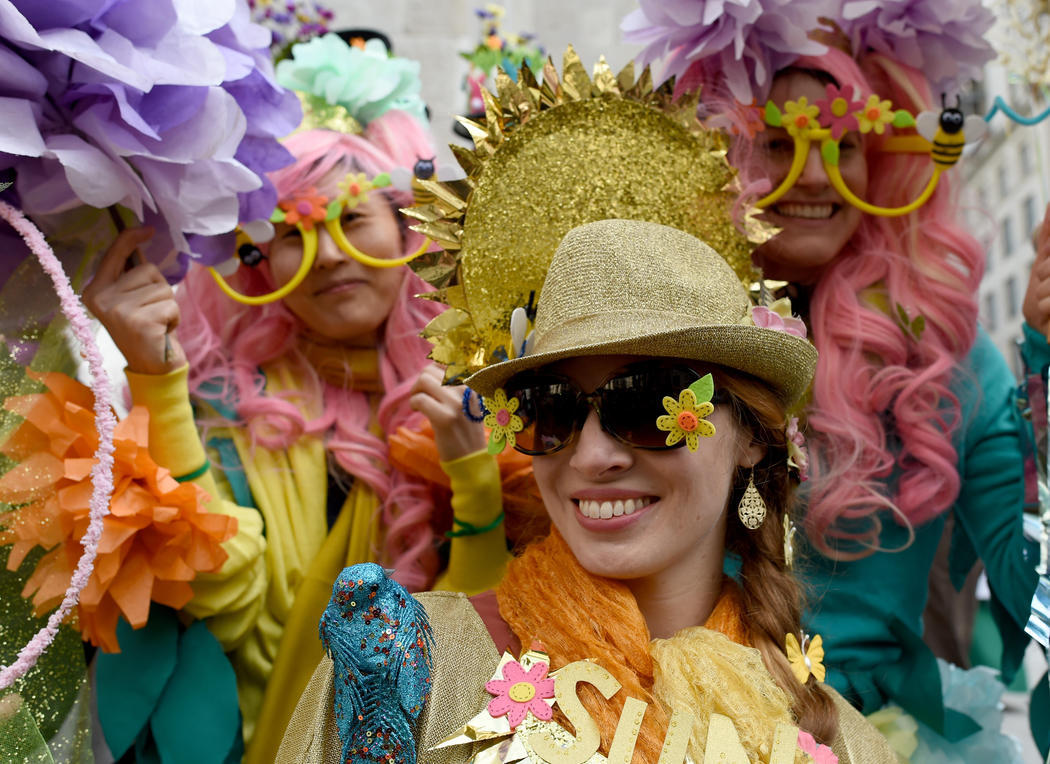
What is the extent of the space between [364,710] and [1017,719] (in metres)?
3.04

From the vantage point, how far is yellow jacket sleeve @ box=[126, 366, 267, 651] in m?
2.19

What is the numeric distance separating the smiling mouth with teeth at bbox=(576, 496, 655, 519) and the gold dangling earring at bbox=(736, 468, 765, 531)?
0.59ft

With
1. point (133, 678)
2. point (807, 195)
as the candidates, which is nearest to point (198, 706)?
point (133, 678)

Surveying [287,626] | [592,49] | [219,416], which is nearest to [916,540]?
[287,626]

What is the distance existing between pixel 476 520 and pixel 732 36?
1.21 m

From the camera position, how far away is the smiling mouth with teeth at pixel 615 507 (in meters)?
1.73

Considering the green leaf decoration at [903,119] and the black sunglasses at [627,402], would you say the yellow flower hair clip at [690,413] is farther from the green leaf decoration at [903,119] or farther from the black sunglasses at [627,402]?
the green leaf decoration at [903,119]

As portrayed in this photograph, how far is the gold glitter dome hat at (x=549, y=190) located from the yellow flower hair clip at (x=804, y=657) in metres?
0.69

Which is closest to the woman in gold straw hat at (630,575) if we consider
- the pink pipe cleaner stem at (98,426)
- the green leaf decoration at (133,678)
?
the pink pipe cleaner stem at (98,426)

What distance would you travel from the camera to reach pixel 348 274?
8.57ft

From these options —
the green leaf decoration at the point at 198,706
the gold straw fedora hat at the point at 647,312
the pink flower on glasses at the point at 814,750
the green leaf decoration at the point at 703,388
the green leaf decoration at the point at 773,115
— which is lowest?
the green leaf decoration at the point at 198,706

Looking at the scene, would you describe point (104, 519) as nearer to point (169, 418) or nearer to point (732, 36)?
point (169, 418)

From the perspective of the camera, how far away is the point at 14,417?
1.82 m

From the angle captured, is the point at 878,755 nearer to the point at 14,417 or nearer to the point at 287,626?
Result: the point at 287,626
